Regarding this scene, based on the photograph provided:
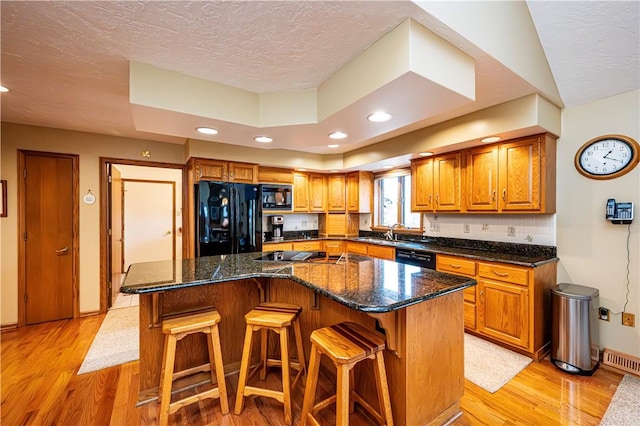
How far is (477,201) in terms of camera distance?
122 inches

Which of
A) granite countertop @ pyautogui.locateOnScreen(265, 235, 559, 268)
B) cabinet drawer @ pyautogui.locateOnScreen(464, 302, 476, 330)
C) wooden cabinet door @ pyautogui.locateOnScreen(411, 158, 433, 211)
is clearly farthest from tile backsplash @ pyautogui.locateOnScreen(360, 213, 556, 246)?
cabinet drawer @ pyautogui.locateOnScreen(464, 302, 476, 330)

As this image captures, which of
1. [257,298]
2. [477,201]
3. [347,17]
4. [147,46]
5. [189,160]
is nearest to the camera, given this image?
[347,17]

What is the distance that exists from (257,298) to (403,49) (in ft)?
6.77

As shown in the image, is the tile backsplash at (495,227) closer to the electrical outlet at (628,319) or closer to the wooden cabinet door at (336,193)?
the electrical outlet at (628,319)

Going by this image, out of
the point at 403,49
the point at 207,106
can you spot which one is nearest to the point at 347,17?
the point at 403,49

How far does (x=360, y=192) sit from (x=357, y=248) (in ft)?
3.18

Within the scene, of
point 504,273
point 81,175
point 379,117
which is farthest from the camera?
point 81,175

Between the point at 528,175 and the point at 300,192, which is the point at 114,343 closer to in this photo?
the point at 300,192

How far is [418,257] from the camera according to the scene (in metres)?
3.44

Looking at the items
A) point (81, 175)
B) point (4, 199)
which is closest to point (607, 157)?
point (81, 175)

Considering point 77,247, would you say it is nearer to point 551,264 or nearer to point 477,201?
point 477,201

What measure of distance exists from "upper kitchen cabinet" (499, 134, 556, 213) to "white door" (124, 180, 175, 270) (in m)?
Answer: 5.92

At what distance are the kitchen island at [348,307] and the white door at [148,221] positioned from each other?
425 cm

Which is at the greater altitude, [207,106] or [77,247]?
[207,106]
